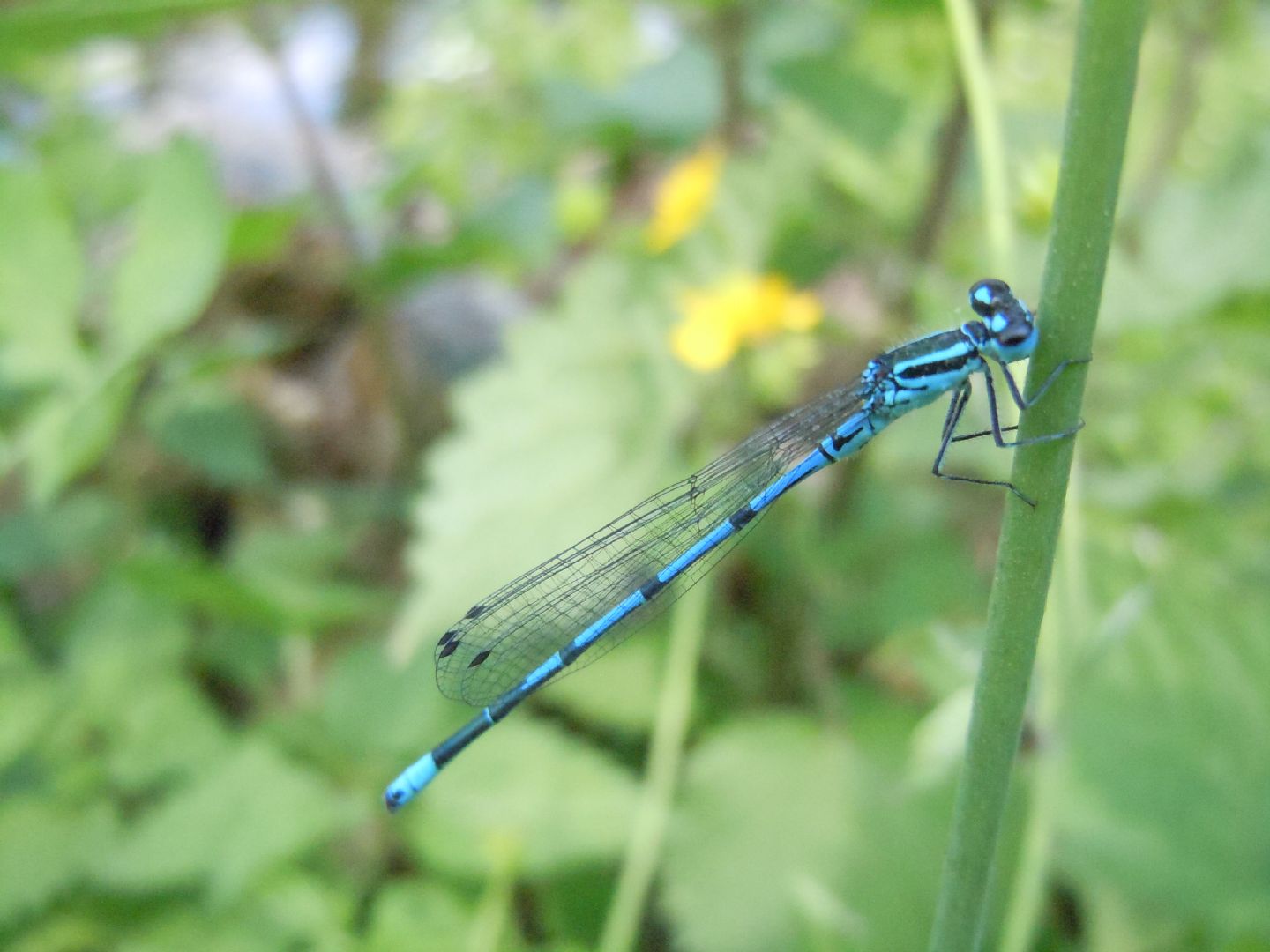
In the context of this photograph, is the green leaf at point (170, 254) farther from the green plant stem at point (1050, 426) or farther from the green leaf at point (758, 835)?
the green plant stem at point (1050, 426)

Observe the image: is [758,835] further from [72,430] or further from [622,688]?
[72,430]

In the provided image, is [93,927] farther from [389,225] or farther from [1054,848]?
[389,225]

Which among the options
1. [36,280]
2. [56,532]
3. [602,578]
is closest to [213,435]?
[56,532]

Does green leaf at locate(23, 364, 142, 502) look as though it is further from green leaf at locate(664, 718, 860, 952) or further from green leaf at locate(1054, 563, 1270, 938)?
green leaf at locate(1054, 563, 1270, 938)

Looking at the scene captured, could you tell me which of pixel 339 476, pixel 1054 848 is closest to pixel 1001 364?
pixel 1054 848

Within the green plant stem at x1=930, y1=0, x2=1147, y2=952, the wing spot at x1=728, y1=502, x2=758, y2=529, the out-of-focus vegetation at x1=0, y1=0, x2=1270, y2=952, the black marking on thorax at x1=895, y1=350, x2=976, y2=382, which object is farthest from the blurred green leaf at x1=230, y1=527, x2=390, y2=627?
the green plant stem at x1=930, y1=0, x2=1147, y2=952

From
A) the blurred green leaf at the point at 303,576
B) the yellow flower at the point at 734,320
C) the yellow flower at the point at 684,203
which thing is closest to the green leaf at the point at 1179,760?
the yellow flower at the point at 734,320
